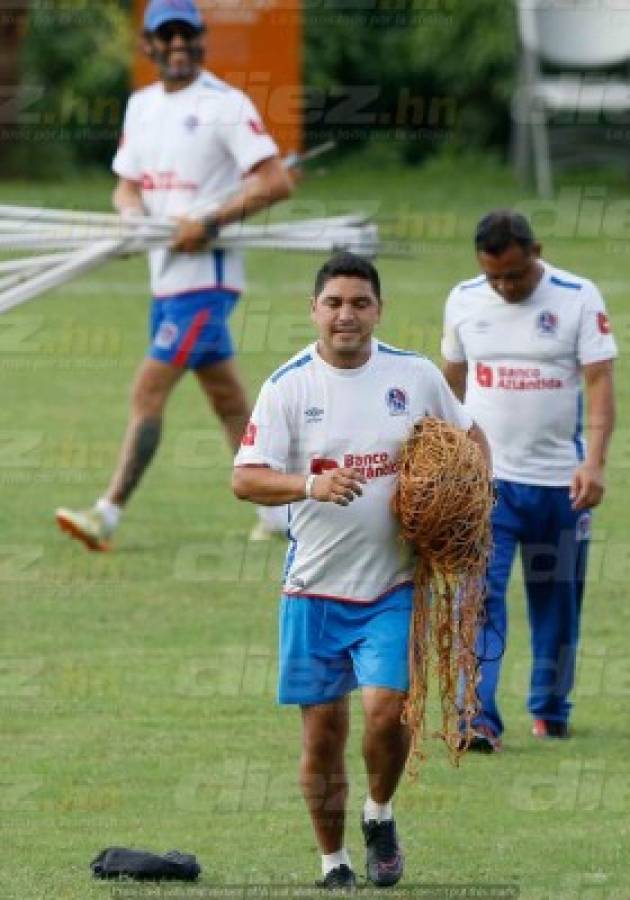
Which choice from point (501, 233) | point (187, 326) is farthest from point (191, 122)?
point (501, 233)

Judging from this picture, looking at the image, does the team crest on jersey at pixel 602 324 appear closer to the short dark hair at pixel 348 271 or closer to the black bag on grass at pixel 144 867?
the short dark hair at pixel 348 271

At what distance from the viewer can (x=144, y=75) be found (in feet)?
108

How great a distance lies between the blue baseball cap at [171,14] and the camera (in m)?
14.3

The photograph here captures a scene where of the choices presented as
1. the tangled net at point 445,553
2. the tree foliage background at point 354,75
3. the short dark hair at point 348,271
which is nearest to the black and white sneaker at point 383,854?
the tangled net at point 445,553

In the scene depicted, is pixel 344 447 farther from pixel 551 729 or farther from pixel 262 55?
pixel 262 55

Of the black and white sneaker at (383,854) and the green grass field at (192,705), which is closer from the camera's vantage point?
the black and white sneaker at (383,854)

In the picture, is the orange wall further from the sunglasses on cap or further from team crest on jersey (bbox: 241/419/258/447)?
team crest on jersey (bbox: 241/419/258/447)

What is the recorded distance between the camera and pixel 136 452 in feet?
48.3

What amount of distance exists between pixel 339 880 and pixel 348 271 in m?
2.04

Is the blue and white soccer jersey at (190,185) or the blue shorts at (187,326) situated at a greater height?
the blue and white soccer jersey at (190,185)

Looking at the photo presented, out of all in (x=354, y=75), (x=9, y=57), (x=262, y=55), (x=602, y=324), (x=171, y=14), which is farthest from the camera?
(x=354, y=75)

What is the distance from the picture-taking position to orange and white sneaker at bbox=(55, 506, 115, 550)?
48.1 ft

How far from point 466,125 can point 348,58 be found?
1.92 m

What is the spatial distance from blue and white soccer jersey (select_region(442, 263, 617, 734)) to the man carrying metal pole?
138 inches
